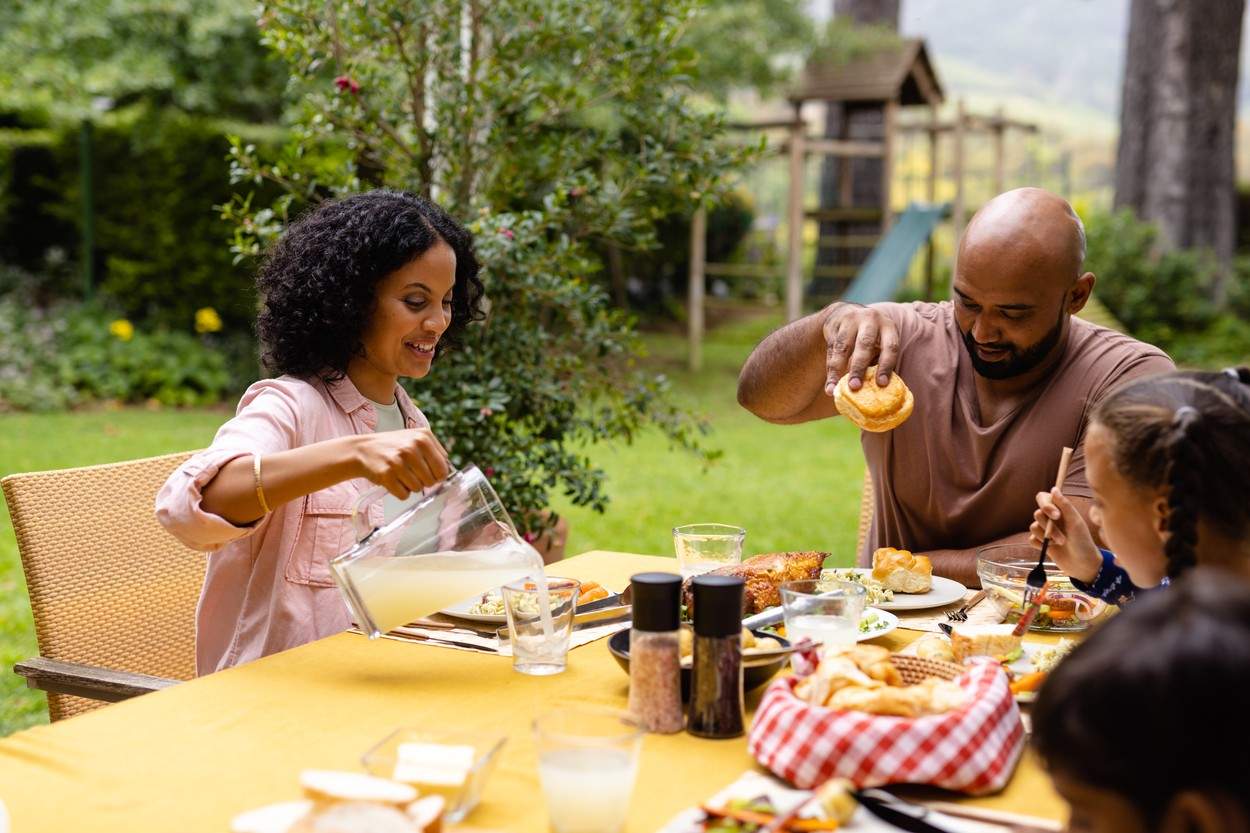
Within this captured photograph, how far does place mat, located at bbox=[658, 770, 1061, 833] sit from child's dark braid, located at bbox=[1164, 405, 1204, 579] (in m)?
0.45

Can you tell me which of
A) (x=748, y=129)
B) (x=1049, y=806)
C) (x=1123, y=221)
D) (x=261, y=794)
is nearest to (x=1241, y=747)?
(x=1049, y=806)

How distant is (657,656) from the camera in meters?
1.69

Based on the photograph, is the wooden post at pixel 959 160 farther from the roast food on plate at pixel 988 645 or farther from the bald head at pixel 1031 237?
the roast food on plate at pixel 988 645

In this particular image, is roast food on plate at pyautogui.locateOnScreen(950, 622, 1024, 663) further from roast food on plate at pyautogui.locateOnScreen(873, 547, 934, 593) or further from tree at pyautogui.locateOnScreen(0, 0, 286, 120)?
tree at pyautogui.locateOnScreen(0, 0, 286, 120)

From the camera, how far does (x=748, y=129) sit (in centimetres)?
1134

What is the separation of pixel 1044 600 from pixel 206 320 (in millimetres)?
9254

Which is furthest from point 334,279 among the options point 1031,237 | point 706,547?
point 1031,237

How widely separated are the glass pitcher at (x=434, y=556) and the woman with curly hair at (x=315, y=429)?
7 centimetres

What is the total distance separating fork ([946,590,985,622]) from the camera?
230 centimetres

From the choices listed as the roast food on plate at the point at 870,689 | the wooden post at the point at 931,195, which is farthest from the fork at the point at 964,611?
the wooden post at the point at 931,195

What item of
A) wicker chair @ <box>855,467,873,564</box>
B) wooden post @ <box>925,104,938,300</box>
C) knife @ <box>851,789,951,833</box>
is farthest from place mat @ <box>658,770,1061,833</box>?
wooden post @ <box>925,104,938,300</box>

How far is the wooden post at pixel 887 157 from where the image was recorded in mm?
12305

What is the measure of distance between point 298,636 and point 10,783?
87 cm

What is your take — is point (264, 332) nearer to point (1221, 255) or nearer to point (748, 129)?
point (748, 129)
